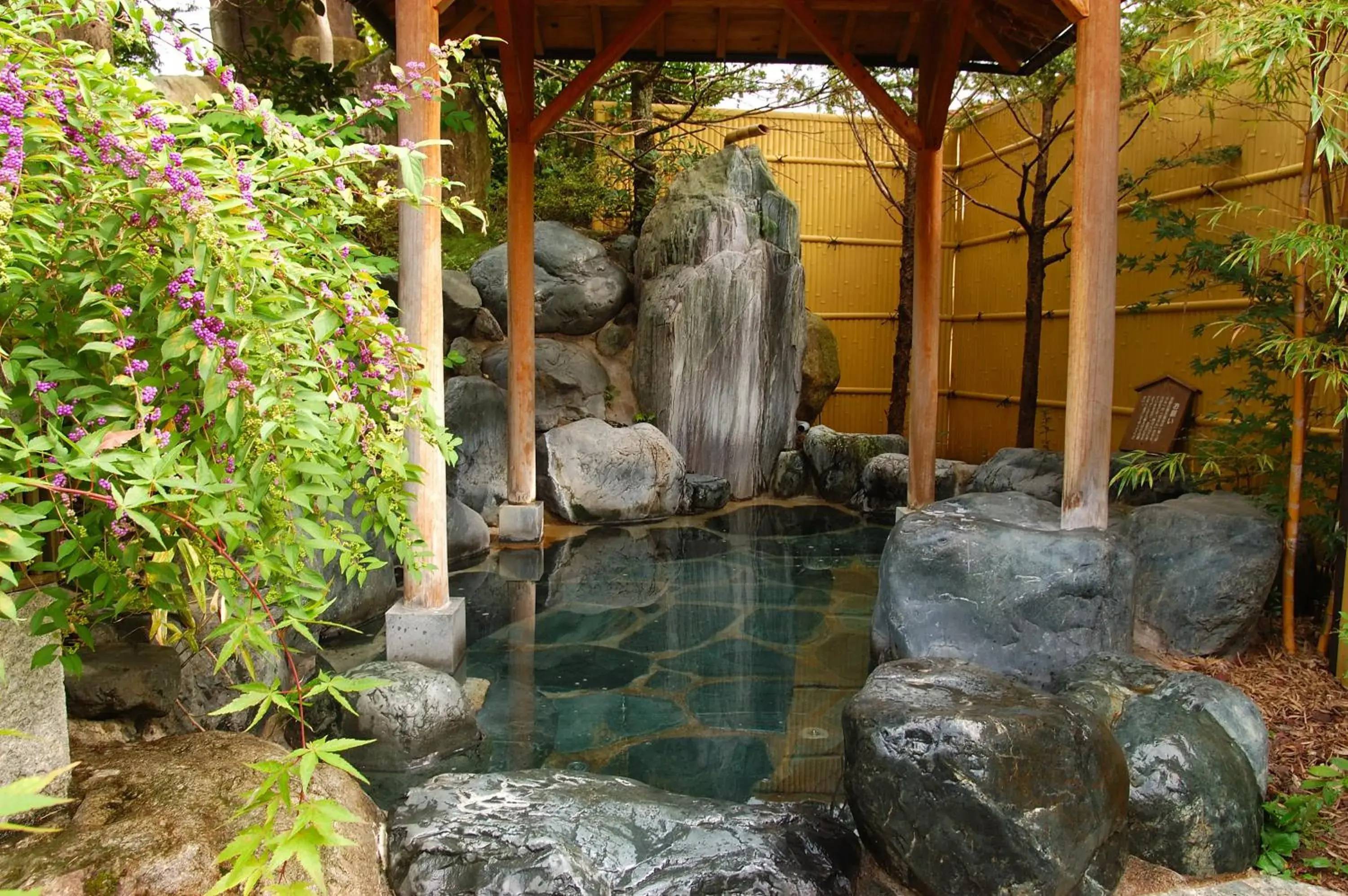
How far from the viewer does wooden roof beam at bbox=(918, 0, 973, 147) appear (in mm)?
5621

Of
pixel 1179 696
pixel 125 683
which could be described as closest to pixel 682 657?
pixel 1179 696

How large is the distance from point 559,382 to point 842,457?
278 cm

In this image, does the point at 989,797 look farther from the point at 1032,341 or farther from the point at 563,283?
the point at 563,283

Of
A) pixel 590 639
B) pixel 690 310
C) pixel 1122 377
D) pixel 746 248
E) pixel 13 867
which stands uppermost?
pixel 746 248

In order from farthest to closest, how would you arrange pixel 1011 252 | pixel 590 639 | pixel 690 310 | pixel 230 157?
pixel 1011 252 → pixel 690 310 → pixel 590 639 → pixel 230 157

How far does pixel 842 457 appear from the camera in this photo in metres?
8.77

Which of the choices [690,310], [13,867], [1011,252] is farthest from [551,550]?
[1011,252]

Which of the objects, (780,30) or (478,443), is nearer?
(780,30)

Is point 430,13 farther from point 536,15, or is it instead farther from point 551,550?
point 551,550

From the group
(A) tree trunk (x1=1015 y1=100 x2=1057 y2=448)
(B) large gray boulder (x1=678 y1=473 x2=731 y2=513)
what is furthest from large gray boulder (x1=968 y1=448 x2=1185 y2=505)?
(B) large gray boulder (x1=678 y1=473 x2=731 y2=513)

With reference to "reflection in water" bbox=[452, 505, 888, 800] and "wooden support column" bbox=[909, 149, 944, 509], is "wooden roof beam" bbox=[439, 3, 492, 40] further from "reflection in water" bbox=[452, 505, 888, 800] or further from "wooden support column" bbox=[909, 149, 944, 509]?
"reflection in water" bbox=[452, 505, 888, 800]

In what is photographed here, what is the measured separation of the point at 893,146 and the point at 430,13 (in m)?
7.44

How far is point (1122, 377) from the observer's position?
7.84 m

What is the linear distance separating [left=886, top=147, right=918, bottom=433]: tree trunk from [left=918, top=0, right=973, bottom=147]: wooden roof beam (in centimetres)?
293
